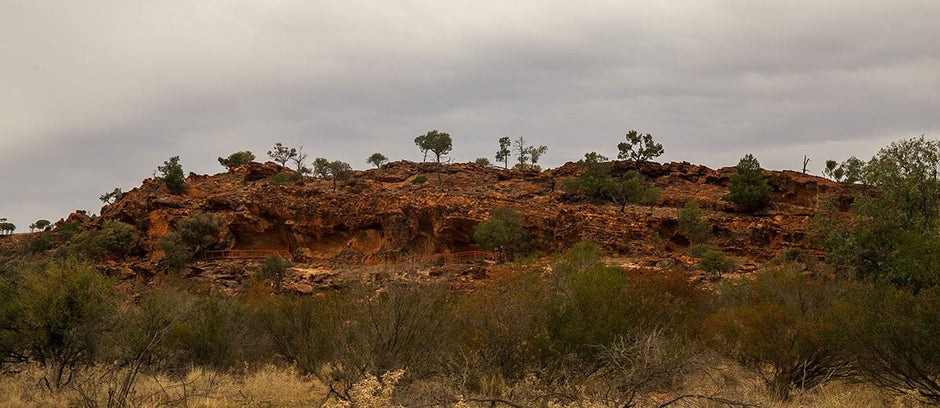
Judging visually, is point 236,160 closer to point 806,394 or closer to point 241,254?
point 241,254

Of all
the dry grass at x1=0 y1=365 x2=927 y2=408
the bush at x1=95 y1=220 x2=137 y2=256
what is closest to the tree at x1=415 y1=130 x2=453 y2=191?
the bush at x1=95 y1=220 x2=137 y2=256

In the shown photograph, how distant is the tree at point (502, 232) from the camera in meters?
39.6

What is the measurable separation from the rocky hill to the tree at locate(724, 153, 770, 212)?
37.0 inches

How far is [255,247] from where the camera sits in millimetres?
47375

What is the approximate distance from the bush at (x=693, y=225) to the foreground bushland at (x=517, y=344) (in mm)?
25815

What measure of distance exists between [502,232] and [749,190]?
2501cm

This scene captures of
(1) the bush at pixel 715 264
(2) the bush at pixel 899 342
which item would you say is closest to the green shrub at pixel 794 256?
(1) the bush at pixel 715 264

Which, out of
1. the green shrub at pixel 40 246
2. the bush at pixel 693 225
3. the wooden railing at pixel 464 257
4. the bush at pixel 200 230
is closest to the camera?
the wooden railing at pixel 464 257

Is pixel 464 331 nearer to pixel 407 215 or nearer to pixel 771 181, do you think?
pixel 407 215

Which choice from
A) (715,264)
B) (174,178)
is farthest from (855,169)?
(174,178)

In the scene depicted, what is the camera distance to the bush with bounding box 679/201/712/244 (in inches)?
1676

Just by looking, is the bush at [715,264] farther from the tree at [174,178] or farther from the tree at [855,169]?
the tree at [174,178]

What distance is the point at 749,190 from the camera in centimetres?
5138

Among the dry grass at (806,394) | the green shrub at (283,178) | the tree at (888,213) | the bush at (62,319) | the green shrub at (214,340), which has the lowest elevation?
the green shrub at (214,340)
